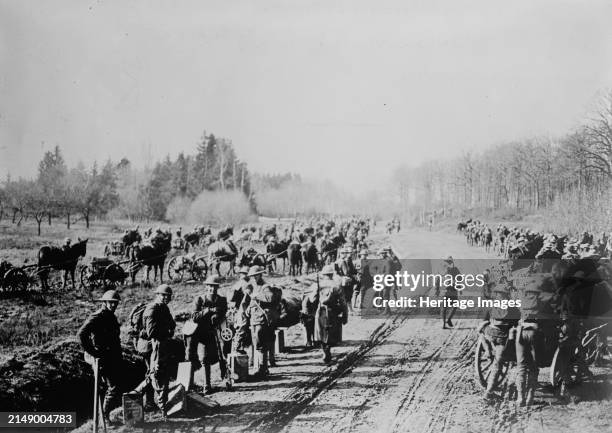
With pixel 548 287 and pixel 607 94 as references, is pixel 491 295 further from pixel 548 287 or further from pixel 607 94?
pixel 607 94

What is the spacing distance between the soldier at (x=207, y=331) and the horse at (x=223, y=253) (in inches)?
37.6

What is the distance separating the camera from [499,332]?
5.14m

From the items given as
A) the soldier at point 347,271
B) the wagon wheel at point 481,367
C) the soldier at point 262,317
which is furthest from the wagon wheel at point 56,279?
the wagon wheel at point 481,367

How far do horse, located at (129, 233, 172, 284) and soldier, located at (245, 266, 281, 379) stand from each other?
1261mm

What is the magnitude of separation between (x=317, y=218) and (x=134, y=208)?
8.51 feet

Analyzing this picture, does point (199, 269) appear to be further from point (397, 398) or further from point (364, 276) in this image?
point (397, 398)

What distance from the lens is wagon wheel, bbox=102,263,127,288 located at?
232 inches

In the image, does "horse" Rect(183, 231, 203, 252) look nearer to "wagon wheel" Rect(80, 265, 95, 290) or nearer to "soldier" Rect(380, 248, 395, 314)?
"wagon wheel" Rect(80, 265, 95, 290)

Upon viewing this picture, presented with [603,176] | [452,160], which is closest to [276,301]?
[452,160]

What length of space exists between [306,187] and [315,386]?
2649 mm

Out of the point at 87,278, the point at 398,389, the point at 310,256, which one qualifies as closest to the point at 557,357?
the point at 398,389

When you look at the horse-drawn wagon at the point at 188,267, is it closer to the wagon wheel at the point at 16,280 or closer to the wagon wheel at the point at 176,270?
the wagon wheel at the point at 176,270

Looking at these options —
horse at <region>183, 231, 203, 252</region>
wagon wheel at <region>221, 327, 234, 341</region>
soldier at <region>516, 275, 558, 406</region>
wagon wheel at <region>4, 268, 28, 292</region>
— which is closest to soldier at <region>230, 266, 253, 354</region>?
wagon wheel at <region>221, 327, 234, 341</region>

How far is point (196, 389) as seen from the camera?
17.4 feet
